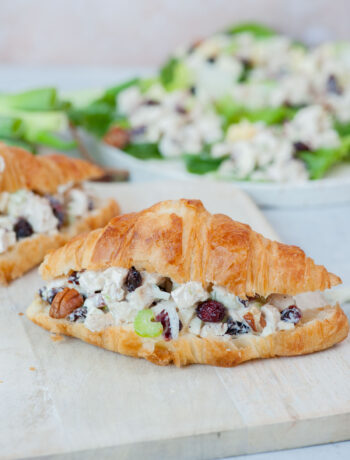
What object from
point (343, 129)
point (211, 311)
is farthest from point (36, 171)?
point (343, 129)

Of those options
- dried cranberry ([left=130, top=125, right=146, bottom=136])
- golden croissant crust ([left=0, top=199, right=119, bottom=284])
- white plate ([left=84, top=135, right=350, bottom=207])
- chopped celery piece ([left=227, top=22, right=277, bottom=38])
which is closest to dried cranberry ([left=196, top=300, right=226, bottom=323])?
golden croissant crust ([left=0, top=199, right=119, bottom=284])

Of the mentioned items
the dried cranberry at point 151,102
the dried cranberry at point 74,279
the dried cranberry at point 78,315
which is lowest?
the dried cranberry at point 78,315

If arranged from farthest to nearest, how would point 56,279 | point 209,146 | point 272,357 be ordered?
1. point 209,146
2. point 56,279
3. point 272,357

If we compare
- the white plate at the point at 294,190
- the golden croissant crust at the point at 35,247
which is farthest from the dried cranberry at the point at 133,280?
the white plate at the point at 294,190

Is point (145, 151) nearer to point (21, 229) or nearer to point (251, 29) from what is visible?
point (21, 229)

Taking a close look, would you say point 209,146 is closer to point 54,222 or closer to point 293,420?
point 54,222

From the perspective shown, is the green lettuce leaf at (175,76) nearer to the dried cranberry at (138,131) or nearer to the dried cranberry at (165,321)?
the dried cranberry at (138,131)

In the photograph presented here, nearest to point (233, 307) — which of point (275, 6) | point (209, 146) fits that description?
point (209, 146)
